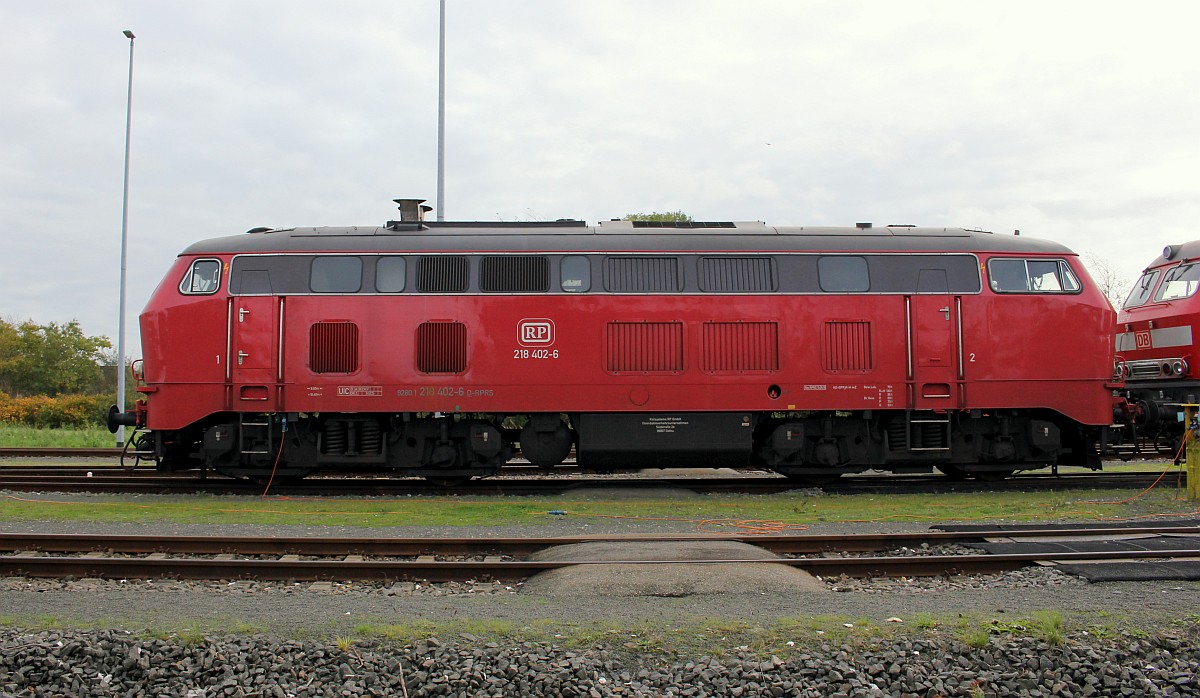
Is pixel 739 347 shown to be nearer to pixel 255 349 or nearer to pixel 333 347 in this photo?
pixel 333 347

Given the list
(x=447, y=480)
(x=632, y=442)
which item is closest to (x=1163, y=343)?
(x=632, y=442)

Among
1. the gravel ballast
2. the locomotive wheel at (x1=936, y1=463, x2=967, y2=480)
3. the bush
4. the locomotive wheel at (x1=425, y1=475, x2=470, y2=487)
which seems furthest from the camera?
the bush

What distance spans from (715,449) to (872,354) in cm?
290

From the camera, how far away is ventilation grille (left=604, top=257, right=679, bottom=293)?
12.5 m

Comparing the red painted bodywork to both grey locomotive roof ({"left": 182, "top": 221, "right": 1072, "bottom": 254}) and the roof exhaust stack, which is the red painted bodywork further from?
the roof exhaust stack

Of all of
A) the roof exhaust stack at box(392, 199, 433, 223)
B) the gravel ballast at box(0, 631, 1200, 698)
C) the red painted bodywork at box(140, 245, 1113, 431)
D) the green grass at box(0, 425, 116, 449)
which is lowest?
the gravel ballast at box(0, 631, 1200, 698)

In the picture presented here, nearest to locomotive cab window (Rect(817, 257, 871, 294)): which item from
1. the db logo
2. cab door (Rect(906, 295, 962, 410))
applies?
cab door (Rect(906, 295, 962, 410))

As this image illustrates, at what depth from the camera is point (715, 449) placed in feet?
40.6

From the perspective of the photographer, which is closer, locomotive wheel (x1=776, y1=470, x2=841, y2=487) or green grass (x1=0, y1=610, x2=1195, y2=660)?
green grass (x1=0, y1=610, x2=1195, y2=660)

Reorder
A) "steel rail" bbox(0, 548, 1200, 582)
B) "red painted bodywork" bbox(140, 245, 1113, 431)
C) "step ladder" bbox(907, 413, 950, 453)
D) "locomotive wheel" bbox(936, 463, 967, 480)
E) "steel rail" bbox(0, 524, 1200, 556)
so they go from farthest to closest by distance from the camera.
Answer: "locomotive wheel" bbox(936, 463, 967, 480), "step ladder" bbox(907, 413, 950, 453), "red painted bodywork" bbox(140, 245, 1113, 431), "steel rail" bbox(0, 524, 1200, 556), "steel rail" bbox(0, 548, 1200, 582)

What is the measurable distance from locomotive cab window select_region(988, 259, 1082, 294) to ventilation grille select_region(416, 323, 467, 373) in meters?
8.45

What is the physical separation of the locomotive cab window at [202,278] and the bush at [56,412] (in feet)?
93.1

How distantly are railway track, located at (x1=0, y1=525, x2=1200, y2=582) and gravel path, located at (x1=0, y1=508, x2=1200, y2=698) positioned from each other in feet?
3.16

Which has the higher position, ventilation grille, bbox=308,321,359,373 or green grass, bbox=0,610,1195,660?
ventilation grille, bbox=308,321,359,373
